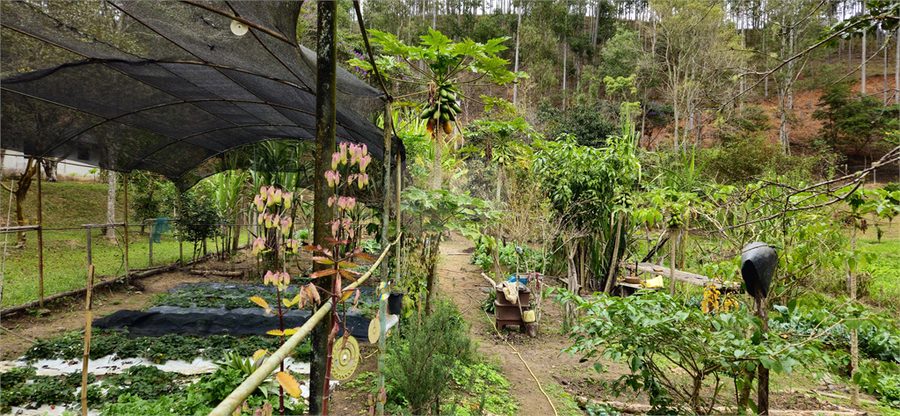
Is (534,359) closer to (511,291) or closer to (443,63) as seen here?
(511,291)

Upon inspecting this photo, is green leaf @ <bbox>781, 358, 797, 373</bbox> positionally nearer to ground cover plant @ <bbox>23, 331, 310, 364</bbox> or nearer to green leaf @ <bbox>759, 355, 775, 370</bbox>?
green leaf @ <bbox>759, 355, 775, 370</bbox>

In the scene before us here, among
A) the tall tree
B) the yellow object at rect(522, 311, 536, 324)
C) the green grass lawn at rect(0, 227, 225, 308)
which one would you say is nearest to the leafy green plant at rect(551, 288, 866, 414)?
the yellow object at rect(522, 311, 536, 324)

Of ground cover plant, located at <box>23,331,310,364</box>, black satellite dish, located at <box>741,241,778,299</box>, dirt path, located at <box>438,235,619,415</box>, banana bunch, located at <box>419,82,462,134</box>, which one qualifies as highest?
banana bunch, located at <box>419,82,462,134</box>

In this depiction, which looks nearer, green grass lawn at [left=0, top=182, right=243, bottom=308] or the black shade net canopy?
the black shade net canopy

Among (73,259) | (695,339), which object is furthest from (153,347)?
(73,259)

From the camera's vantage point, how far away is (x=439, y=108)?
7.35 ft

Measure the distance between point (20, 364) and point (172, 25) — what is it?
3.62 m

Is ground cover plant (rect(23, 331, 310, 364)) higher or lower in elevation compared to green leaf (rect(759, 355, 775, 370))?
lower

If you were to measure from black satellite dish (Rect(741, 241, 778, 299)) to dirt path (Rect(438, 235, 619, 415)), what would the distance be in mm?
1117

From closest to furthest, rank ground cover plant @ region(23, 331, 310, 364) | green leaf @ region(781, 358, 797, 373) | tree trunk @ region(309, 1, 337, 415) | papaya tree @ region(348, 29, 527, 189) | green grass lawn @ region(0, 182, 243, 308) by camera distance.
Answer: tree trunk @ region(309, 1, 337, 415)
green leaf @ region(781, 358, 797, 373)
papaya tree @ region(348, 29, 527, 189)
ground cover plant @ region(23, 331, 310, 364)
green grass lawn @ region(0, 182, 243, 308)

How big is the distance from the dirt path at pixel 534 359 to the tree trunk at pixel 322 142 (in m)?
1.66

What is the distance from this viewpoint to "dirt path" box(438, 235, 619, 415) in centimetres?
309

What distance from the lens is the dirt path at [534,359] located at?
3094 mm

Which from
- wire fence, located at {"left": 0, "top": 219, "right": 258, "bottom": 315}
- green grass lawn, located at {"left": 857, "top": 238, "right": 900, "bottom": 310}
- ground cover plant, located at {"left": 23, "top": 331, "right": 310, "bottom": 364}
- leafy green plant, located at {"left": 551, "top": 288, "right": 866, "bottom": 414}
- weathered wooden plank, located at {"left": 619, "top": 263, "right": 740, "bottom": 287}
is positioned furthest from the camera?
green grass lawn, located at {"left": 857, "top": 238, "right": 900, "bottom": 310}
